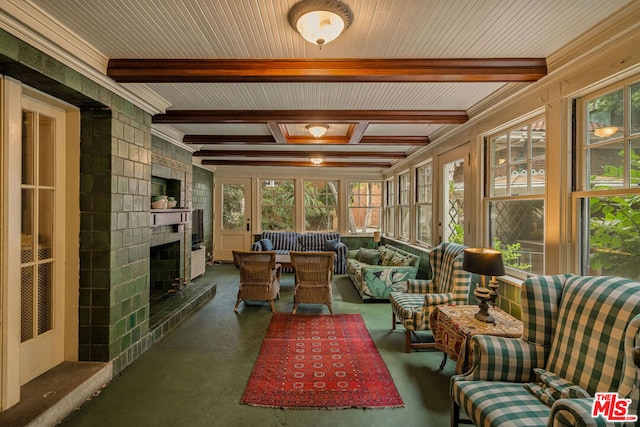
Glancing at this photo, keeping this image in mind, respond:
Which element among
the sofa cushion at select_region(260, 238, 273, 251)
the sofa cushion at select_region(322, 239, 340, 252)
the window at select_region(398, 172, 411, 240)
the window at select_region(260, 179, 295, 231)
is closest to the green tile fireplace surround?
the sofa cushion at select_region(260, 238, 273, 251)

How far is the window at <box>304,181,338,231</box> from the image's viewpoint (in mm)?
7957

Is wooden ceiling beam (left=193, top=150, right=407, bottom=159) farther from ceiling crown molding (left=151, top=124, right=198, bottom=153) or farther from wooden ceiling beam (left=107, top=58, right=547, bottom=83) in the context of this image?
wooden ceiling beam (left=107, top=58, right=547, bottom=83)

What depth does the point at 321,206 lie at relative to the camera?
7980 millimetres

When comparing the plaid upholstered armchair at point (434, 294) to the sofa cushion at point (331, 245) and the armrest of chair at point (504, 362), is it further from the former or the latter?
the sofa cushion at point (331, 245)

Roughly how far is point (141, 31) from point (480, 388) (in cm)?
304

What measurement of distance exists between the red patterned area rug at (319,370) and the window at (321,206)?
4420 millimetres

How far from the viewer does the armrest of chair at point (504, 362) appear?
1.75m

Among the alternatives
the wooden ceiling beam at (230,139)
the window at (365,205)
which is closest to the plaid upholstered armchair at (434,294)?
the wooden ceiling beam at (230,139)

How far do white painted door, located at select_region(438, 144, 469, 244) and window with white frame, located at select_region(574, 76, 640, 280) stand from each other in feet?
6.24

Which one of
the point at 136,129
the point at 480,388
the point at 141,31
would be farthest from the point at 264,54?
the point at 480,388

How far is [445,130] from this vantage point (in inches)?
159

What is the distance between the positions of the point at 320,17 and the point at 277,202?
635 centimetres

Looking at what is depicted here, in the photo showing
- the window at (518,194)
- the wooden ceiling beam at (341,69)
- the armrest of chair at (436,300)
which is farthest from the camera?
the armrest of chair at (436,300)

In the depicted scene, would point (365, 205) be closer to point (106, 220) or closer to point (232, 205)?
point (232, 205)
